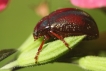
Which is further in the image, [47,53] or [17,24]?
[17,24]

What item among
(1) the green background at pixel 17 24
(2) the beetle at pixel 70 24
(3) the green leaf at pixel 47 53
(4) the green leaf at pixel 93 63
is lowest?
(4) the green leaf at pixel 93 63

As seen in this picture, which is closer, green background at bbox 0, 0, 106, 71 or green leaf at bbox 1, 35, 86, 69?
green leaf at bbox 1, 35, 86, 69

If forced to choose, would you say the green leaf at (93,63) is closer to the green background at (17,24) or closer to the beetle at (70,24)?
the beetle at (70,24)

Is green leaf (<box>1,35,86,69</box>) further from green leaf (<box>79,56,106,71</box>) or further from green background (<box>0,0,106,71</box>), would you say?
green background (<box>0,0,106,71</box>)

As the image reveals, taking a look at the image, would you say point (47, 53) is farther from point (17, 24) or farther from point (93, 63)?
point (17, 24)

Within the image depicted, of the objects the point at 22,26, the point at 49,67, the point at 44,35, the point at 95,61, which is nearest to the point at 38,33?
the point at 44,35

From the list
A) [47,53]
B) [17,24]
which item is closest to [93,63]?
[47,53]

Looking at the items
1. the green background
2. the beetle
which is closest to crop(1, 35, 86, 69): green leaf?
the beetle

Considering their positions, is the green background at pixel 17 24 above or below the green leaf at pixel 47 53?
above

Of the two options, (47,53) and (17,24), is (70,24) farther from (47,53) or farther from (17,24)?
(17,24)

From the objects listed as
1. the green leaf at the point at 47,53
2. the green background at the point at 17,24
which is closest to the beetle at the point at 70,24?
the green leaf at the point at 47,53

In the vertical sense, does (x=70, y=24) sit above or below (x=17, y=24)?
below
